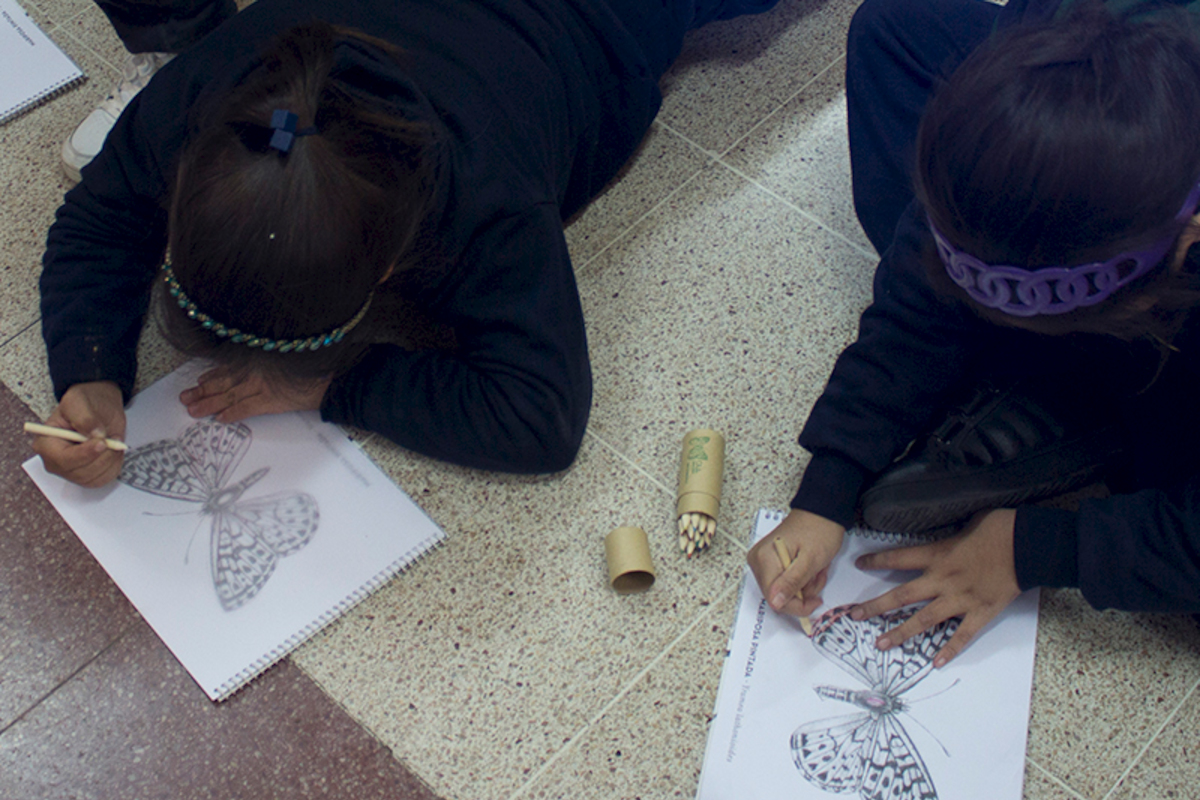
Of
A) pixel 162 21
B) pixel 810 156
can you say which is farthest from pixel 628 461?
pixel 162 21

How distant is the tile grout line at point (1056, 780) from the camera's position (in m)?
0.74

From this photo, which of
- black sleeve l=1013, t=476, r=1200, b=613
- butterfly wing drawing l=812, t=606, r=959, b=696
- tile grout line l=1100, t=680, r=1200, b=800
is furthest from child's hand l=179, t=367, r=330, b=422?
tile grout line l=1100, t=680, r=1200, b=800

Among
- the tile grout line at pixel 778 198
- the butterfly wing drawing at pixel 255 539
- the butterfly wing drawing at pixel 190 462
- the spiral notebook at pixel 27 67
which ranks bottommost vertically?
the butterfly wing drawing at pixel 255 539

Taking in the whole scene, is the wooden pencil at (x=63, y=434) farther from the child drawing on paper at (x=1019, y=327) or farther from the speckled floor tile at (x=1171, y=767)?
the speckled floor tile at (x=1171, y=767)

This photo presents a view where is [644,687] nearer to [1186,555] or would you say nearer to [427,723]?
[427,723]

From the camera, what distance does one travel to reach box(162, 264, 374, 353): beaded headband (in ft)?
2.15

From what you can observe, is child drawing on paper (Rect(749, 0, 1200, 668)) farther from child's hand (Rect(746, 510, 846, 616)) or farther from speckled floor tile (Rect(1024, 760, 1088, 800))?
speckled floor tile (Rect(1024, 760, 1088, 800))

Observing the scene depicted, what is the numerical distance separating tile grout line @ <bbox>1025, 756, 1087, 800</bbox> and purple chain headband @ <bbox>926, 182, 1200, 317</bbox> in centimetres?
38

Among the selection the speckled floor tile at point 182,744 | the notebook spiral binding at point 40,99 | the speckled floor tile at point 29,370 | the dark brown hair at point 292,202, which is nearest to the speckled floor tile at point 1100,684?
the speckled floor tile at point 182,744

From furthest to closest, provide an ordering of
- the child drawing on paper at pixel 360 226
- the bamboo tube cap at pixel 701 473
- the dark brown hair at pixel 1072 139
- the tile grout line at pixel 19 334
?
the tile grout line at pixel 19 334
the bamboo tube cap at pixel 701 473
the child drawing on paper at pixel 360 226
the dark brown hair at pixel 1072 139

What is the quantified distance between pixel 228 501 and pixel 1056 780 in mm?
737

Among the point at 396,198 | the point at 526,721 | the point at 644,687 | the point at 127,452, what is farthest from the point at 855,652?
the point at 127,452

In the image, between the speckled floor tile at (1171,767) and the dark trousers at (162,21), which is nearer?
the speckled floor tile at (1171,767)

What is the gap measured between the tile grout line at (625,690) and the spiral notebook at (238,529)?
0.69 ft
